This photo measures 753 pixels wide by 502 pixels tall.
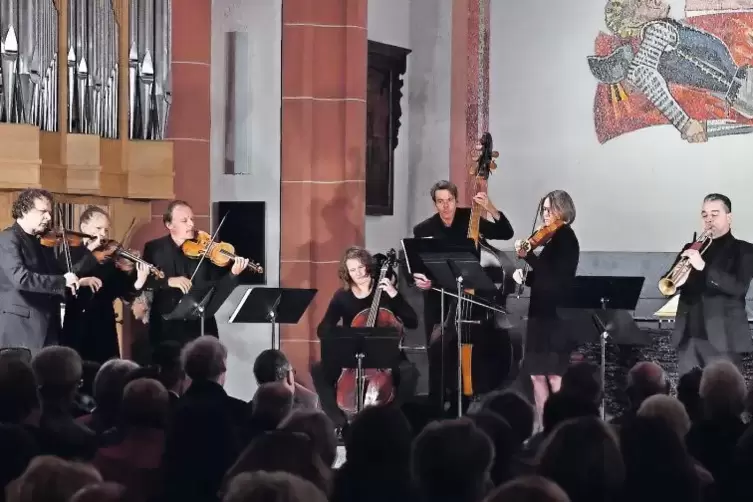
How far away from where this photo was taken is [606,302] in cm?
772

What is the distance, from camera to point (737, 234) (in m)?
10.8

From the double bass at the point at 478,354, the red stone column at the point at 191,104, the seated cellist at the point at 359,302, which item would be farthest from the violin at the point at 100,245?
the double bass at the point at 478,354

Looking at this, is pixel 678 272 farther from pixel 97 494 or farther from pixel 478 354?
pixel 97 494

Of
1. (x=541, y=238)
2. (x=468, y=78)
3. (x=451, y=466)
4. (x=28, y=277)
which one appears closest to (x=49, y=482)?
(x=451, y=466)

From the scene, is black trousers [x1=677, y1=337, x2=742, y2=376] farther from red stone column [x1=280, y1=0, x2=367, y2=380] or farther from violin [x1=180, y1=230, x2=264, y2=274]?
red stone column [x1=280, y1=0, x2=367, y2=380]

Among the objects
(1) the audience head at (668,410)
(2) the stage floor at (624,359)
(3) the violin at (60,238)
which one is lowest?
(2) the stage floor at (624,359)

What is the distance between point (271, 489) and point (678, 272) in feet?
17.7

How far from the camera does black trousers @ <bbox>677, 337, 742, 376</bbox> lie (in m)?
7.57

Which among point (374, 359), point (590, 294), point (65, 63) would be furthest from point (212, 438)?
point (65, 63)

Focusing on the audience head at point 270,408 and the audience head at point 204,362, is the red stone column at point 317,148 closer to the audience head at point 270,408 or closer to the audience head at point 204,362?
the audience head at point 204,362

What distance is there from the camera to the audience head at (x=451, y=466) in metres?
3.55

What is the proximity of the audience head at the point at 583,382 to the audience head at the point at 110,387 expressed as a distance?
1.61 meters

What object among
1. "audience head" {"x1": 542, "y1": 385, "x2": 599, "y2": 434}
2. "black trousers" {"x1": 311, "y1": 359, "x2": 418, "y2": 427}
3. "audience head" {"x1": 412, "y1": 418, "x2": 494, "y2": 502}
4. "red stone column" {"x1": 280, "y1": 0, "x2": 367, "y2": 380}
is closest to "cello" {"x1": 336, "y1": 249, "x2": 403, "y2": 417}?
"black trousers" {"x1": 311, "y1": 359, "x2": 418, "y2": 427}

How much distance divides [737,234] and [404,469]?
25.2 feet
